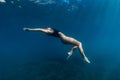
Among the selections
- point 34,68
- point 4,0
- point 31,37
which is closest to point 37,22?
point 34,68

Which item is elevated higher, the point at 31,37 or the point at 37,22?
the point at 31,37

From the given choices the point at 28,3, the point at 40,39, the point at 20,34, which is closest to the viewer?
the point at 28,3

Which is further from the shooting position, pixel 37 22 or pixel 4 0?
pixel 37 22

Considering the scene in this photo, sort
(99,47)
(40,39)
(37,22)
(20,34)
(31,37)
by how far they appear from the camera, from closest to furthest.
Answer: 1. (37,22)
2. (20,34)
3. (31,37)
4. (40,39)
5. (99,47)

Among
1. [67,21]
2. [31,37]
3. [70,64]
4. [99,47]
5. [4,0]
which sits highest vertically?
[99,47]

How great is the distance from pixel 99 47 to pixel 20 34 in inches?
1899

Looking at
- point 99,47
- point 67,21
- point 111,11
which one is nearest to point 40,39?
point 67,21

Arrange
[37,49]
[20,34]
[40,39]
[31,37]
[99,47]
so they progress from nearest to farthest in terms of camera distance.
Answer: [20,34] < [31,37] < [40,39] < [37,49] < [99,47]

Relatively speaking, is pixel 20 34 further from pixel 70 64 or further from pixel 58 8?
pixel 58 8

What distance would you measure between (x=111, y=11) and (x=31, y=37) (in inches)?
775

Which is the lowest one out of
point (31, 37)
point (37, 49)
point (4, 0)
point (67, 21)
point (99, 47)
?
point (4, 0)

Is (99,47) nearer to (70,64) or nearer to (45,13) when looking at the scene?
(70,64)

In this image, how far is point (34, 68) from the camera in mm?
38469

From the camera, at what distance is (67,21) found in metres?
40.9
